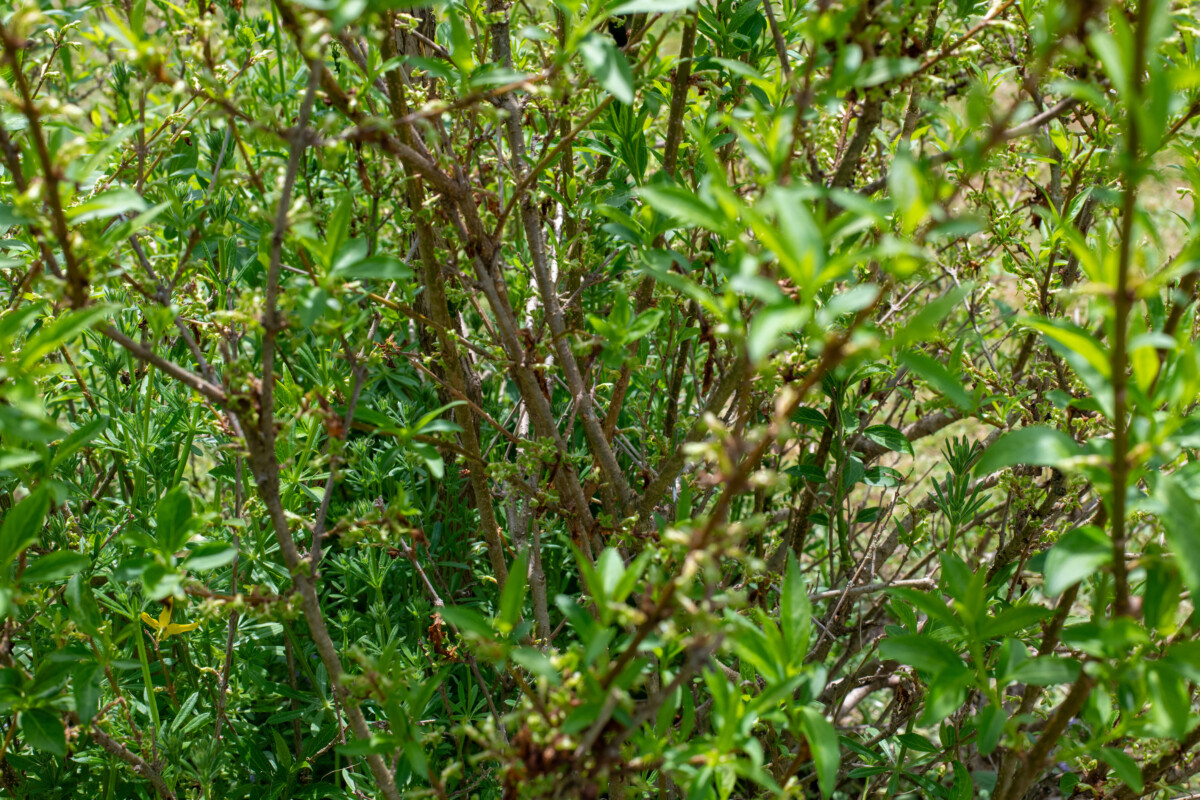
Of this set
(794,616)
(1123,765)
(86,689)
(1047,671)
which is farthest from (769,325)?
(86,689)

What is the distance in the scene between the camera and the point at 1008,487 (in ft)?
5.97

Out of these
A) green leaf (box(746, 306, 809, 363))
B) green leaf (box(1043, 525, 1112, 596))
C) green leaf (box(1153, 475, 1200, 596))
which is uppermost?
green leaf (box(746, 306, 809, 363))

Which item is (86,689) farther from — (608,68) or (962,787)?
(962,787)

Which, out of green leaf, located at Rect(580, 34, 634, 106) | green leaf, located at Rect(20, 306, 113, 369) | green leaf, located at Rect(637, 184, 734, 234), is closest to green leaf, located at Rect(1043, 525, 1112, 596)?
green leaf, located at Rect(637, 184, 734, 234)

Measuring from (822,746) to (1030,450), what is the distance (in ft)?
1.27

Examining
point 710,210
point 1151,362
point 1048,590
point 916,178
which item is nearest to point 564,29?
point 710,210

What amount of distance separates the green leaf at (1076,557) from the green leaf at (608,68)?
0.66 meters

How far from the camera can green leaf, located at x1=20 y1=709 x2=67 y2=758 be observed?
116cm

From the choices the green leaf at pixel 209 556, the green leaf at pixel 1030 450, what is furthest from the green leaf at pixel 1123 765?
the green leaf at pixel 209 556

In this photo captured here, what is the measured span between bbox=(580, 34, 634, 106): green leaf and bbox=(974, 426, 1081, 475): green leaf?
1.82ft

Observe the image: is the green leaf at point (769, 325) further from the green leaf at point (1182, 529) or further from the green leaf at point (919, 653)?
the green leaf at point (919, 653)

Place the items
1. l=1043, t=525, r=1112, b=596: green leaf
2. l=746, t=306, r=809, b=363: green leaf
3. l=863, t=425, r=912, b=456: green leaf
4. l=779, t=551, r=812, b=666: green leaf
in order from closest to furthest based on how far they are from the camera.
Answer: l=746, t=306, r=809, b=363: green leaf < l=1043, t=525, r=1112, b=596: green leaf < l=779, t=551, r=812, b=666: green leaf < l=863, t=425, r=912, b=456: green leaf

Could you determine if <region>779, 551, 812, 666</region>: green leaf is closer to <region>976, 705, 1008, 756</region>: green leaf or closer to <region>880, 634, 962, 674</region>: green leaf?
<region>880, 634, 962, 674</region>: green leaf

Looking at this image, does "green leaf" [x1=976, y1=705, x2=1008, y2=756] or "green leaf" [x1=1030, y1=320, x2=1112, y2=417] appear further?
"green leaf" [x1=976, y1=705, x2=1008, y2=756]
